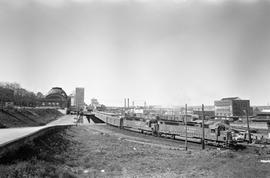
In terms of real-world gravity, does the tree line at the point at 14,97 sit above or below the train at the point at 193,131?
above

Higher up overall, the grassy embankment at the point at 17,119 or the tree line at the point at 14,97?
the tree line at the point at 14,97

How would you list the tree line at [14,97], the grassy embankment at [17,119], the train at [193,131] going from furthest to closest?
the tree line at [14,97]
the grassy embankment at [17,119]
the train at [193,131]

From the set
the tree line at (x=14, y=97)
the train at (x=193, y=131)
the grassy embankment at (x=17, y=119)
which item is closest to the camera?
the train at (x=193, y=131)

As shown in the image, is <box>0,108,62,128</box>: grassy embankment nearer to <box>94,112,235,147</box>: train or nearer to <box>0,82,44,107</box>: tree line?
<box>0,82,44,107</box>: tree line

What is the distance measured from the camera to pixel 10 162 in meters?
9.69

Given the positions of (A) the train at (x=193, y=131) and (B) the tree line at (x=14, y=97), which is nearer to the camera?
(A) the train at (x=193, y=131)

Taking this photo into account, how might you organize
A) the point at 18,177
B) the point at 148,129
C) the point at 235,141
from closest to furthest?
the point at 18,177, the point at 235,141, the point at 148,129

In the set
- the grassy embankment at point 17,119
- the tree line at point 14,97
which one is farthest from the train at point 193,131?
the tree line at point 14,97

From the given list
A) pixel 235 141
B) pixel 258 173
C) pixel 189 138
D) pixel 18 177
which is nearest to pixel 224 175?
pixel 258 173

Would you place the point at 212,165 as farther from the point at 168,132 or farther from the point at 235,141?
the point at 168,132

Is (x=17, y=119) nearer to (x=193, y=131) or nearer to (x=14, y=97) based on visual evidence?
(x=193, y=131)

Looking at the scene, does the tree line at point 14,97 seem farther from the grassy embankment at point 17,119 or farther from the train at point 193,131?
the train at point 193,131

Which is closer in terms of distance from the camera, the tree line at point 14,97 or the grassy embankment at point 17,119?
the grassy embankment at point 17,119

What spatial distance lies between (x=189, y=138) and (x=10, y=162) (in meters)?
28.9
